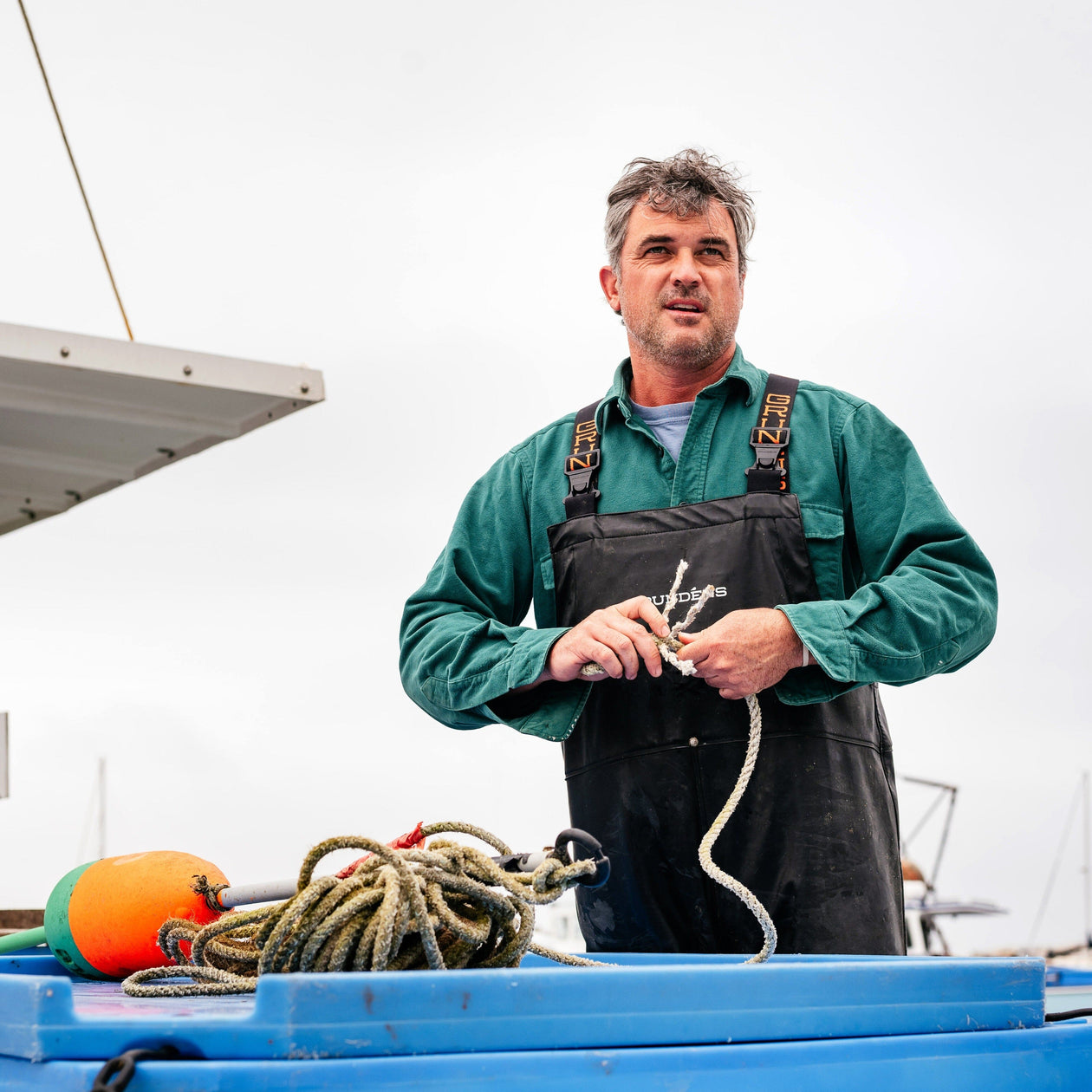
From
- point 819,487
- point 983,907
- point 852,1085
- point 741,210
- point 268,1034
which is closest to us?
point 268,1034

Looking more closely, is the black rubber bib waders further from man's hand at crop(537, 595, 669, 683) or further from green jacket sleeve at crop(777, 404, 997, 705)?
man's hand at crop(537, 595, 669, 683)

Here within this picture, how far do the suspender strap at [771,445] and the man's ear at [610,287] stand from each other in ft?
1.72

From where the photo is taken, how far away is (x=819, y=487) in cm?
251

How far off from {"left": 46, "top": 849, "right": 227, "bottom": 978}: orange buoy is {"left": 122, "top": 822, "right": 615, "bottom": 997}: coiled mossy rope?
0.37 metres

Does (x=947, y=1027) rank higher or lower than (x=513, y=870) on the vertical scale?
lower

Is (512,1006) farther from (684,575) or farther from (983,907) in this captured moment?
(983,907)

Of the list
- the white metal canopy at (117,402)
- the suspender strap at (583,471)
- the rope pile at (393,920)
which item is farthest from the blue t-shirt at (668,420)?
the rope pile at (393,920)

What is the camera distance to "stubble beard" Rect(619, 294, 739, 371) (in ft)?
9.02

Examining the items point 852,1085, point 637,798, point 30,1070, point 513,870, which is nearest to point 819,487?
point 637,798

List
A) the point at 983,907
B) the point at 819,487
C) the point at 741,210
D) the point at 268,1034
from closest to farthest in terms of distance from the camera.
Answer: the point at 268,1034, the point at 819,487, the point at 741,210, the point at 983,907

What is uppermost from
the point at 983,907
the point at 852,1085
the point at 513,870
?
the point at 513,870

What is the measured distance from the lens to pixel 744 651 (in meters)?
2.16

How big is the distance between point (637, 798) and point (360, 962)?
3.78 ft

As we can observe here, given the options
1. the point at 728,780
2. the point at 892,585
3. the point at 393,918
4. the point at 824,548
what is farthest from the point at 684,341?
the point at 393,918
